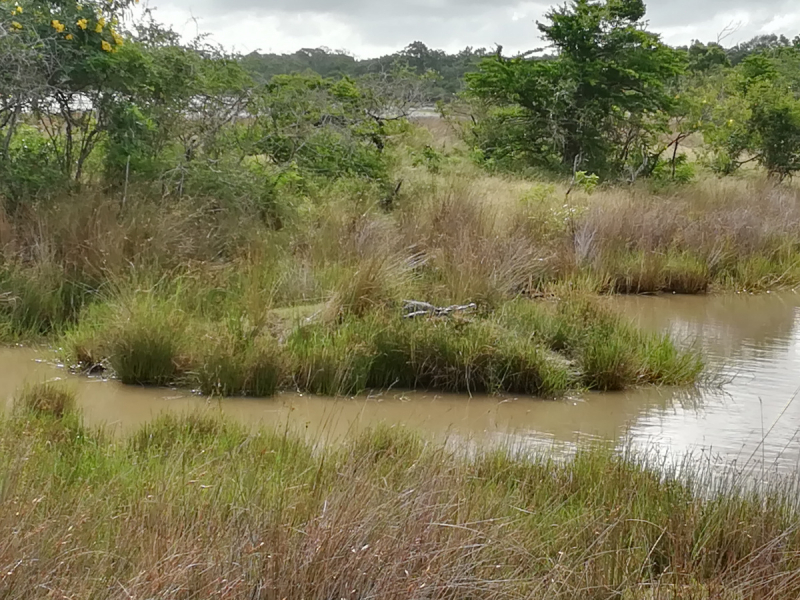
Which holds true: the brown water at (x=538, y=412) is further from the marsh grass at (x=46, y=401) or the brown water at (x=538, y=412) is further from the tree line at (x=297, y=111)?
the tree line at (x=297, y=111)

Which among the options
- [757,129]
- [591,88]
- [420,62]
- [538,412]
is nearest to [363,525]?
[538,412]

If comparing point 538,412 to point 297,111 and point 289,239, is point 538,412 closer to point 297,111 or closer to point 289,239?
point 289,239

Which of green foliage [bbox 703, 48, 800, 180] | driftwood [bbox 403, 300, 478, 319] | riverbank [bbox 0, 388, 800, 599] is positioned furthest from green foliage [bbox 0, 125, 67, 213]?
green foliage [bbox 703, 48, 800, 180]

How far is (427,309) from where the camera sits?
7.70 m

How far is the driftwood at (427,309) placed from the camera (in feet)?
24.7

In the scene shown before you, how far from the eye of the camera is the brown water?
5.81 metres

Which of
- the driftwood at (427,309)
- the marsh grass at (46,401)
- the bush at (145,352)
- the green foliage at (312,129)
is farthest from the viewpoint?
the green foliage at (312,129)

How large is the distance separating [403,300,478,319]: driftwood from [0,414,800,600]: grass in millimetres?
3034

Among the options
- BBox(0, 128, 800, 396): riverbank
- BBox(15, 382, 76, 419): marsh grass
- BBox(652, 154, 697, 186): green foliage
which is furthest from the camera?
BBox(652, 154, 697, 186): green foliage

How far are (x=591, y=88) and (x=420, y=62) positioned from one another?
36329 mm

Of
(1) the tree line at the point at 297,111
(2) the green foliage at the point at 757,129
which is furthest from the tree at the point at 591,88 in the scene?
(2) the green foliage at the point at 757,129

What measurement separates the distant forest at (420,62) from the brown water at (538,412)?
6411 mm

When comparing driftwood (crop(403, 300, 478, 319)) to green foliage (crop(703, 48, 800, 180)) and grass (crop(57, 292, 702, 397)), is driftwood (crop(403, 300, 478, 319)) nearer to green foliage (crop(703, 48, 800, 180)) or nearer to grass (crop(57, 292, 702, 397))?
grass (crop(57, 292, 702, 397))

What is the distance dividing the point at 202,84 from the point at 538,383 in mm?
5819
